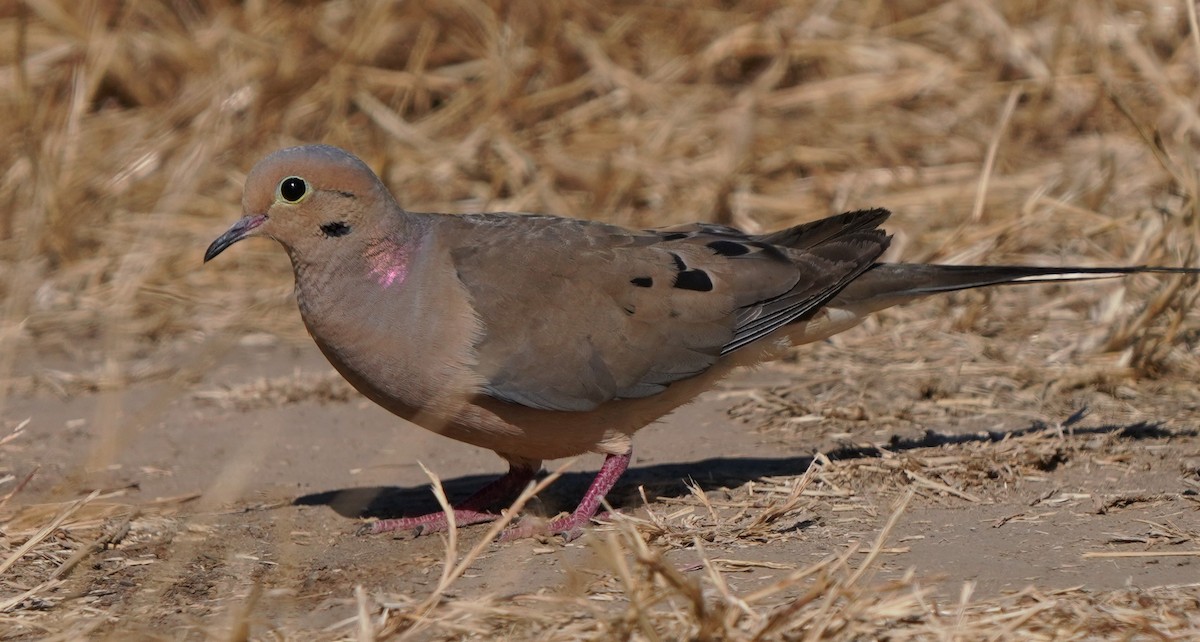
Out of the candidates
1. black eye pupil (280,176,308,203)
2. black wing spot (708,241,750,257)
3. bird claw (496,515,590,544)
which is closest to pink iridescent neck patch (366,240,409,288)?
black eye pupil (280,176,308,203)

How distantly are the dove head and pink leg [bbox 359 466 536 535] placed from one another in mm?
821

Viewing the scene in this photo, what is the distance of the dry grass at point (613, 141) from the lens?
539 centimetres

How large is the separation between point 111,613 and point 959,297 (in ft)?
12.3

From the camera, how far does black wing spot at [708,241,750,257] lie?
4223mm

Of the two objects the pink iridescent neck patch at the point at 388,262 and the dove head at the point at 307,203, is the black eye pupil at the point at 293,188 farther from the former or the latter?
the pink iridescent neck patch at the point at 388,262

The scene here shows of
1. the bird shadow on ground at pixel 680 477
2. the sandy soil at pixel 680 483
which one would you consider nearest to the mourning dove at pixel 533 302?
the bird shadow on ground at pixel 680 477

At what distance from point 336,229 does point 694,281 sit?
3.43 feet

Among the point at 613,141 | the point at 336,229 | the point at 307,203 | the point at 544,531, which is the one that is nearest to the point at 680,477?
the point at 544,531

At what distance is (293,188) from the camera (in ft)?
12.7

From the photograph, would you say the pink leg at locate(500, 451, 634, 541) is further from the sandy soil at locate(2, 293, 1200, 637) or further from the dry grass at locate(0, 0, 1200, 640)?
the dry grass at locate(0, 0, 1200, 640)

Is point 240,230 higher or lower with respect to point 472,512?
higher

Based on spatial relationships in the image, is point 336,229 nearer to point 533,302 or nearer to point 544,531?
point 533,302

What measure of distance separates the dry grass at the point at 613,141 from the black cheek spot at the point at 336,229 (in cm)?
101

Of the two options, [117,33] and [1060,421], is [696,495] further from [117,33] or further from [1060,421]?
[117,33]
